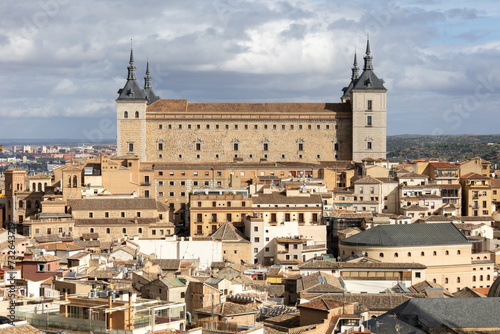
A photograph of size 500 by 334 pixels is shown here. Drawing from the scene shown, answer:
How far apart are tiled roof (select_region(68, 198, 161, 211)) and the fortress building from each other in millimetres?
18865

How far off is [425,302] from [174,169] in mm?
41834

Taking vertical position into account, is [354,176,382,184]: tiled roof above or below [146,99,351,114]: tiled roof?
below

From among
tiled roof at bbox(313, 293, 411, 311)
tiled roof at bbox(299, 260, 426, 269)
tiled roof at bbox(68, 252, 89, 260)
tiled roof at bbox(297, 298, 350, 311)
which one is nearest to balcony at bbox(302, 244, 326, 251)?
tiled roof at bbox(299, 260, 426, 269)

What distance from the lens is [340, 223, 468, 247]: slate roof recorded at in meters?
43.7

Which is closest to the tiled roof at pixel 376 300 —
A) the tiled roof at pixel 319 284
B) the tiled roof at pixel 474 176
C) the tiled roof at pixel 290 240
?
the tiled roof at pixel 319 284

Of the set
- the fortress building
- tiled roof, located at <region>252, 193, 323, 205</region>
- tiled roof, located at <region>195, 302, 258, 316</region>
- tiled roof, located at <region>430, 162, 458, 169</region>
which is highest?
the fortress building

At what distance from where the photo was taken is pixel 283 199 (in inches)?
2079

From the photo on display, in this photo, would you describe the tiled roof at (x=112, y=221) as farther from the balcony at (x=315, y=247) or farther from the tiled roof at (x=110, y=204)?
the balcony at (x=315, y=247)

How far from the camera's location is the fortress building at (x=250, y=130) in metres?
73.5

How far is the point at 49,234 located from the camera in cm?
5009

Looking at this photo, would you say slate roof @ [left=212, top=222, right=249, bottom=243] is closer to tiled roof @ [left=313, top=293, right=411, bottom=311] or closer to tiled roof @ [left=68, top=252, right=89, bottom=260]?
tiled roof @ [left=68, top=252, right=89, bottom=260]

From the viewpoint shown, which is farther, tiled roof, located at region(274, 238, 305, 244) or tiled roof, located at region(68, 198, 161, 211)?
tiled roof, located at region(68, 198, 161, 211)

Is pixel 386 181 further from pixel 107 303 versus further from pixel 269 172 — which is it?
pixel 107 303

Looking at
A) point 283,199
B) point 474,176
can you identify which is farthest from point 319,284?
point 474,176
